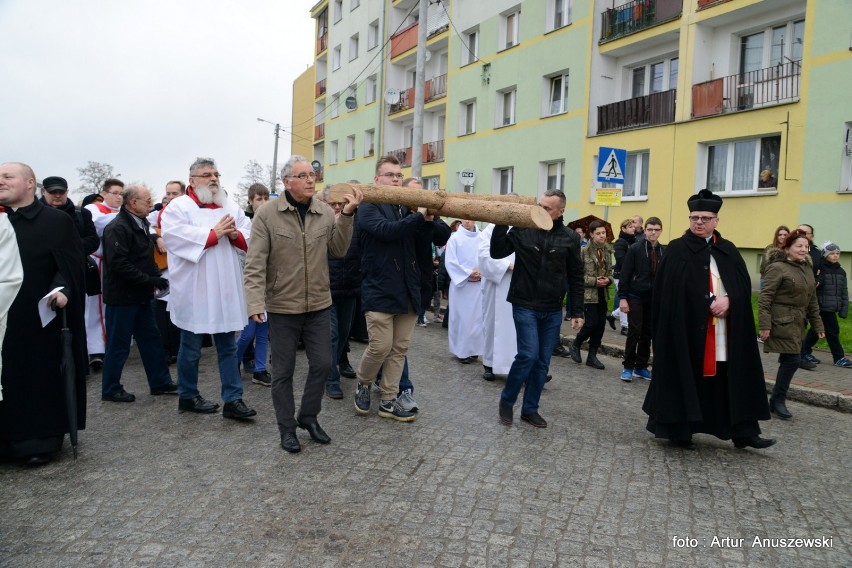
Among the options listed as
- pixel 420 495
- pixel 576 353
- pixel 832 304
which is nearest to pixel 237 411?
pixel 420 495

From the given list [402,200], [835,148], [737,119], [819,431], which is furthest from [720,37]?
[402,200]

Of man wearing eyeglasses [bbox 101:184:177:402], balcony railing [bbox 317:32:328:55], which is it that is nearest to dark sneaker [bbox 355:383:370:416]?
man wearing eyeglasses [bbox 101:184:177:402]

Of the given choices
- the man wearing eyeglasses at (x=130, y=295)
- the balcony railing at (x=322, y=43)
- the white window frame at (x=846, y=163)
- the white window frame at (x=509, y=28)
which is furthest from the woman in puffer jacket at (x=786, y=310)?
the balcony railing at (x=322, y=43)

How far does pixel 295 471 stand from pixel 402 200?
2.06 meters

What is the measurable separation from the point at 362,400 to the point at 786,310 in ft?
13.5

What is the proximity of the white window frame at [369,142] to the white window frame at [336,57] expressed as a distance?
636cm

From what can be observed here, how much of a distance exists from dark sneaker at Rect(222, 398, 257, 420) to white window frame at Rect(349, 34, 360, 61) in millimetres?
35919

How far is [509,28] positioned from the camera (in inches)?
1024

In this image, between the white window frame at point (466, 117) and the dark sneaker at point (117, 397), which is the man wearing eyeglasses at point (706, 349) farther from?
the white window frame at point (466, 117)

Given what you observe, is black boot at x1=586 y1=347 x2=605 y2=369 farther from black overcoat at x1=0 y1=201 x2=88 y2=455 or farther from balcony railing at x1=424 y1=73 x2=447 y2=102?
balcony railing at x1=424 y1=73 x2=447 y2=102

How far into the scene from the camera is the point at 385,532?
3.78m

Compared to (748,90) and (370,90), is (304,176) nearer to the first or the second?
(748,90)

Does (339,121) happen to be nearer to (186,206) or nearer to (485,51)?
(485,51)

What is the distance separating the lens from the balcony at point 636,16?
62.4ft
